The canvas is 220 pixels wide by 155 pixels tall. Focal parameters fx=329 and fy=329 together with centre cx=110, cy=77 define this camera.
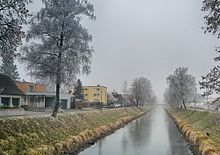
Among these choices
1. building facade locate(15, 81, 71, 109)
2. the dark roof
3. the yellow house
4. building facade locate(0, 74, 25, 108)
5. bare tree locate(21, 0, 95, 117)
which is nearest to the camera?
bare tree locate(21, 0, 95, 117)

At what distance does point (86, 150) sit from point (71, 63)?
369 inches

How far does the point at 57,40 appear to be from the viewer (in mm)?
34281

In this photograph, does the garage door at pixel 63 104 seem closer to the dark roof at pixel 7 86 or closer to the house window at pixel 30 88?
the house window at pixel 30 88

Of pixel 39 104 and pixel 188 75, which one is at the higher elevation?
pixel 188 75

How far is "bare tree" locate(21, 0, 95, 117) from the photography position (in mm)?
33312

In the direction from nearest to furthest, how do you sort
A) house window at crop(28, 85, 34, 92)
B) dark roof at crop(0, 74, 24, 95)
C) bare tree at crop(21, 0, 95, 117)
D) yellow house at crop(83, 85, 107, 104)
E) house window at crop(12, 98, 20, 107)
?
bare tree at crop(21, 0, 95, 117) < dark roof at crop(0, 74, 24, 95) < house window at crop(12, 98, 20, 107) < house window at crop(28, 85, 34, 92) < yellow house at crop(83, 85, 107, 104)

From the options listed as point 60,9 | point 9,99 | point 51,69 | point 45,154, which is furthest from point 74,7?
point 9,99

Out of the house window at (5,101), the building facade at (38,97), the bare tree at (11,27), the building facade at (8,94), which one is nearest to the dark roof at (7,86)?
the building facade at (8,94)

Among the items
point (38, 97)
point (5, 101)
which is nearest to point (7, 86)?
point (5, 101)

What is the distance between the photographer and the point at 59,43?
34531 millimetres

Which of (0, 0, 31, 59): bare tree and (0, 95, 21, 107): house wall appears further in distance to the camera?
(0, 95, 21, 107): house wall

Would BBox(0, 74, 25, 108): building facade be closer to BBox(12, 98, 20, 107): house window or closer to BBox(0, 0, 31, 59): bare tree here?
BBox(12, 98, 20, 107): house window

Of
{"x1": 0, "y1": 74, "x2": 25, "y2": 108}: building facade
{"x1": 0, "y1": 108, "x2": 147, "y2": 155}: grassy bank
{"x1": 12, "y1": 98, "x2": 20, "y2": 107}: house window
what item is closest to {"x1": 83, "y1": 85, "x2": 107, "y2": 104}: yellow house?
{"x1": 12, "y1": 98, "x2": 20, "y2": 107}: house window

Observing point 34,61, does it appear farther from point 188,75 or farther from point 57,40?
point 188,75
